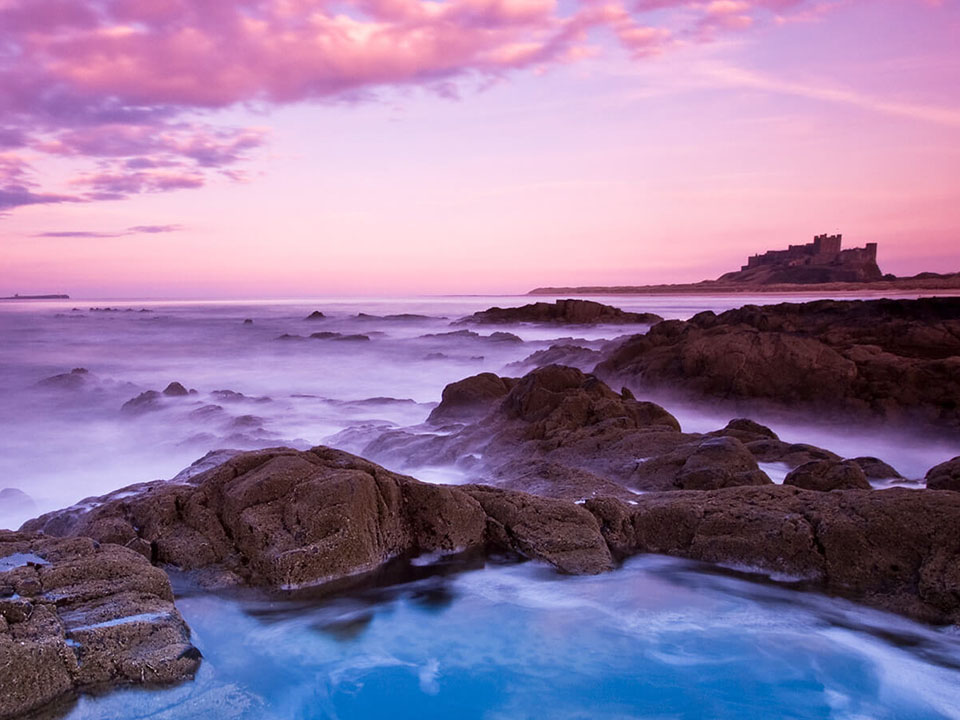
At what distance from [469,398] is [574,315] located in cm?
3253

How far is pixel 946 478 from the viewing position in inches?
240

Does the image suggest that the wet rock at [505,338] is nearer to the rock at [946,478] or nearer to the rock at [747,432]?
the rock at [747,432]

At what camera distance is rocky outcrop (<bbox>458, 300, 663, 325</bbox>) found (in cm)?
4075

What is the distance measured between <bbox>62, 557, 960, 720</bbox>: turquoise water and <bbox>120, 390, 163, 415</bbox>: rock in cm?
1138

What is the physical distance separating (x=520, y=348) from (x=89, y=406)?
1639 centimetres

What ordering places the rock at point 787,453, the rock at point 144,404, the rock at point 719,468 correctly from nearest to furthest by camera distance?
the rock at point 719,468
the rock at point 787,453
the rock at point 144,404

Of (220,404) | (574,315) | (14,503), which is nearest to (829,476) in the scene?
(14,503)

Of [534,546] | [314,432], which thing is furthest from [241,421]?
[534,546]

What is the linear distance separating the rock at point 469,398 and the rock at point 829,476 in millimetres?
5293

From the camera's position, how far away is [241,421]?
39.9 feet

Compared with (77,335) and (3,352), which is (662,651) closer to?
(3,352)

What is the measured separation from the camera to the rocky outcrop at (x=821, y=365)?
11.2m

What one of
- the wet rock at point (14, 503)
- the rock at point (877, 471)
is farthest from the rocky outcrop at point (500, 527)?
the wet rock at point (14, 503)

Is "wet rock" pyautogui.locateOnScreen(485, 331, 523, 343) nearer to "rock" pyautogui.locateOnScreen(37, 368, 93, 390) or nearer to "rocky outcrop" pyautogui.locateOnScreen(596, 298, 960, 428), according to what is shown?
"rocky outcrop" pyautogui.locateOnScreen(596, 298, 960, 428)
